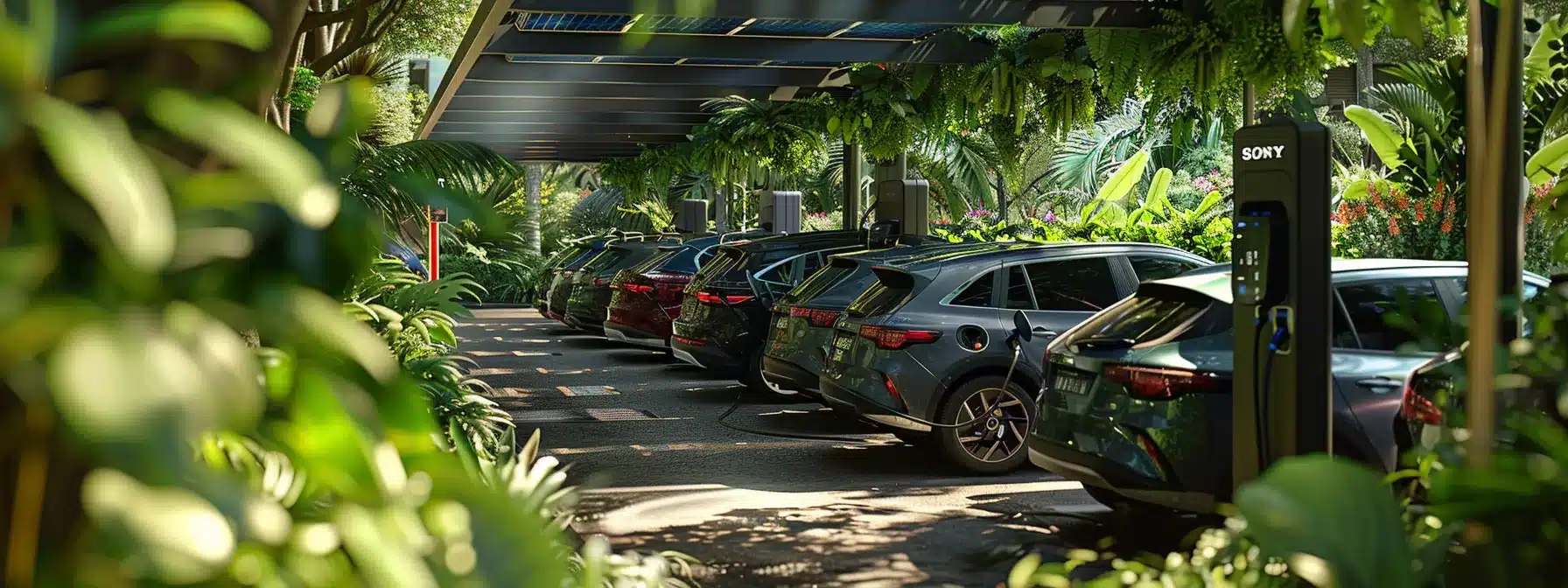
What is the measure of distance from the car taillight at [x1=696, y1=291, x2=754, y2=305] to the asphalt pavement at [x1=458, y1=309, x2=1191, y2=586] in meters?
0.92

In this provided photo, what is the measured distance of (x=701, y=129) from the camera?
22.2 metres

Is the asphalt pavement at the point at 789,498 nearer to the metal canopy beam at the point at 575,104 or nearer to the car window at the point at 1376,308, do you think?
the car window at the point at 1376,308

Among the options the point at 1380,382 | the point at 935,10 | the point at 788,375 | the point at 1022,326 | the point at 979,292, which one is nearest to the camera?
the point at 1380,382

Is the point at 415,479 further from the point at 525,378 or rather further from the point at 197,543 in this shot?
the point at 525,378

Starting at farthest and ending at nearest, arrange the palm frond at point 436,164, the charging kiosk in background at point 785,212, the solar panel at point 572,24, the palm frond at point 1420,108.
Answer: the charging kiosk in background at point 785,212 < the palm frond at point 1420,108 < the solar panel at point 572,24 < the palm frond at point 436,164

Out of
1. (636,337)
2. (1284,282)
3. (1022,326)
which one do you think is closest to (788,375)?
(1022,326)

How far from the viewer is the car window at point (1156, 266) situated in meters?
10.9

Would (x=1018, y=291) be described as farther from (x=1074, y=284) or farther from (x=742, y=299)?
(x=742, y=299)

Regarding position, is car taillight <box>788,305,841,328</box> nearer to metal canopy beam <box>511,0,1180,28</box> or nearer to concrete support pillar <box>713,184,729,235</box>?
metal canopy beam <box>511,0,1180,28</box>

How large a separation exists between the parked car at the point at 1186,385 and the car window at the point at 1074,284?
8.66 ft

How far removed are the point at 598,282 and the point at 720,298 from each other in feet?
19.7

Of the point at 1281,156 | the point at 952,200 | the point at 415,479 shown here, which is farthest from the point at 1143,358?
the point at 952,200

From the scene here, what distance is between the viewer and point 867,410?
1036 centimetres

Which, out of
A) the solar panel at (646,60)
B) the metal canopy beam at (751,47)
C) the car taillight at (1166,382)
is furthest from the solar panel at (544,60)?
the car taillight at (1166,382)
